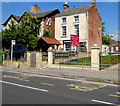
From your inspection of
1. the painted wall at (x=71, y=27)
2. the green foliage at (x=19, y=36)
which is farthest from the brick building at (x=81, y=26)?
the green foliage at (x=19, y=36)

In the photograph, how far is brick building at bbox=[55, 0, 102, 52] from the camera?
2856 cm

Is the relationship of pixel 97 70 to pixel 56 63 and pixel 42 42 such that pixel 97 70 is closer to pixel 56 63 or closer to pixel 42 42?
pixel 56 63

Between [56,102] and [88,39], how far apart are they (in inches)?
929

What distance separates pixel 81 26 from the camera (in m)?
29.0

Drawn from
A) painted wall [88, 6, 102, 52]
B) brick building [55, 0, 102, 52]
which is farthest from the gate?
painted wall [88, 6, 102, 52]

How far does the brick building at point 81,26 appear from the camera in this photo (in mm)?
28562

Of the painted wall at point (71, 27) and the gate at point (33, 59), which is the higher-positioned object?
the painted wall at point (71, 27)

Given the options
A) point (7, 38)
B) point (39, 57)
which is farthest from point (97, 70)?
point (7, 38)

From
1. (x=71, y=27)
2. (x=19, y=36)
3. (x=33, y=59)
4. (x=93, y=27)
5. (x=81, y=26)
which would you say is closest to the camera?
(x=33, y=59)

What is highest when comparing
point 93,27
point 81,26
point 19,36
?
point 93,27

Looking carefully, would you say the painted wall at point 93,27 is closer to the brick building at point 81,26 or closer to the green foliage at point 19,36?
the brick building at point 81,26

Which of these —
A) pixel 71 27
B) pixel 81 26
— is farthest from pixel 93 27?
pixel 71 27

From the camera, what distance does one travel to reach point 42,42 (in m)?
26.0

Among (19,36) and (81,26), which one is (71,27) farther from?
(19,36)
